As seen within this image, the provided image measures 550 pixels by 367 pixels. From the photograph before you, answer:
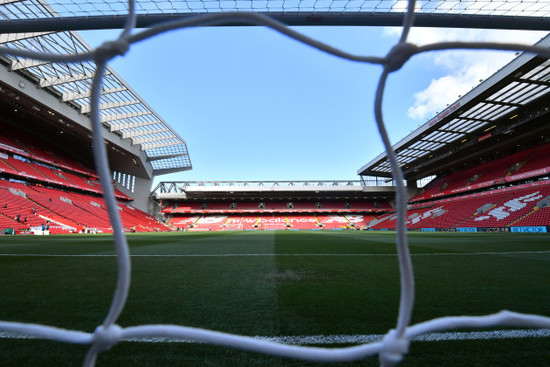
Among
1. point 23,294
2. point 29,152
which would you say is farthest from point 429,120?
point 29,152

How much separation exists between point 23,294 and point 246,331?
1962mm

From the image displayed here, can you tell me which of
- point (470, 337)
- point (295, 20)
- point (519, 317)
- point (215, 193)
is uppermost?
point (215, 193)

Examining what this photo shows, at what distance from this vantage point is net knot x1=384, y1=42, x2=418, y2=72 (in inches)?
36.0

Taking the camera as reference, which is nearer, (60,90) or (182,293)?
(182,293)

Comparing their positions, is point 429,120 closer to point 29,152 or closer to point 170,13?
point 170,13

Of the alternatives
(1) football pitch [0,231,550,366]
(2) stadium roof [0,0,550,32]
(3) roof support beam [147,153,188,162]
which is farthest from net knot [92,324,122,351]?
(3) roof support beam [147,153,188,162]

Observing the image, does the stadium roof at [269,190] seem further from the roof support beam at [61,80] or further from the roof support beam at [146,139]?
the roof support beam at [61,80]

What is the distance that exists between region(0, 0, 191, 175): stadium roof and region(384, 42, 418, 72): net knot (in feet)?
22.5

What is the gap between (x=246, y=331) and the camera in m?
1.40

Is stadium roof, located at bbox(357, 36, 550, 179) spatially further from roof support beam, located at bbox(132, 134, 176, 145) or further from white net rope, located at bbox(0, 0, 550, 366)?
roof support beam, located at bbox(132, 134, 176, 145)

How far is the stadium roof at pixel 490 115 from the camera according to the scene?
13.2m

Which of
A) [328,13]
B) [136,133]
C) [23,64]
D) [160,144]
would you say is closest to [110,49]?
[328,13]

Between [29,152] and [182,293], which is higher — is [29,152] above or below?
above

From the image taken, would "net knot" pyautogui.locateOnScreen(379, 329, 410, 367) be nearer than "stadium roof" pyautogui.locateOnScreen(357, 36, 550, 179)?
Yes
